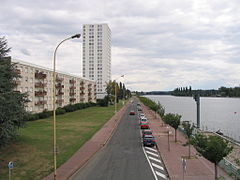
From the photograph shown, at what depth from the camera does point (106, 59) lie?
165 meters

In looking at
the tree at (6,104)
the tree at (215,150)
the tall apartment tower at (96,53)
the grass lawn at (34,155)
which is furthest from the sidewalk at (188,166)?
the tall apartment tower at (96,53)

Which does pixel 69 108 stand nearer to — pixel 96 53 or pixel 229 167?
pixel 229 167

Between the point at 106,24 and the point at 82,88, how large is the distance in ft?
275

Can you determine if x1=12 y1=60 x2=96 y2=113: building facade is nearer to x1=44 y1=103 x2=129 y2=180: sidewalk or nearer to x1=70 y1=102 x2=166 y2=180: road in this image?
x1=44 y1=103 x2=129 y2=180: sidewalk

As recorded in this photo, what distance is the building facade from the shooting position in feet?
178

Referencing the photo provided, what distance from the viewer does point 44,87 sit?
64000 mm

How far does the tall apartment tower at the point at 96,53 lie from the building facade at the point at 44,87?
67.5 metres

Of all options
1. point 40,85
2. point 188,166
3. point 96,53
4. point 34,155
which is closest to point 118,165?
point 188,166

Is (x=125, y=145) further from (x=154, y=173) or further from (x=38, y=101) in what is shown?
(x=38, y=101)

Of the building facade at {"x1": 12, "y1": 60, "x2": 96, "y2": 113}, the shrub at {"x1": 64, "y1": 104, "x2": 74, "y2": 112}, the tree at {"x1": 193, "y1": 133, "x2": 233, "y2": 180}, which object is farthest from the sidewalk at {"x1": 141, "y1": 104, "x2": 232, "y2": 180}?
the shrub at {"x1": 64, "y1": 104, "x2": 74, "y2": 112}

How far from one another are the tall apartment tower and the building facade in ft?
221

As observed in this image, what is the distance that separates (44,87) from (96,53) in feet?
337

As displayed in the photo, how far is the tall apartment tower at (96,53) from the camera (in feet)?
536

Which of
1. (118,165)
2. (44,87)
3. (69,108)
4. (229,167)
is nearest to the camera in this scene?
(229,167)
